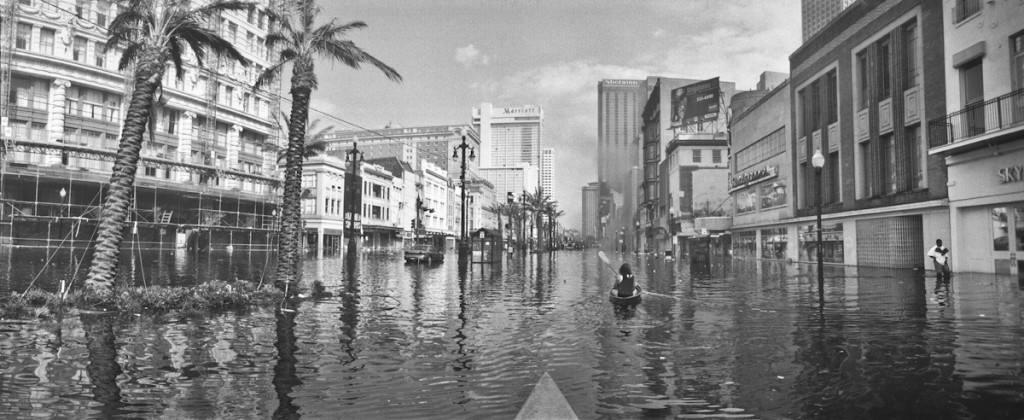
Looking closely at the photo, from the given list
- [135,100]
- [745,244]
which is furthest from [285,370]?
[745,244]

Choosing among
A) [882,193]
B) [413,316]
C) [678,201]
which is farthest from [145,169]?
[678,201]

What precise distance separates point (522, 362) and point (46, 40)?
5270 cm

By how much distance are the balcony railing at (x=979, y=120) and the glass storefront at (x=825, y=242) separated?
9.28 m

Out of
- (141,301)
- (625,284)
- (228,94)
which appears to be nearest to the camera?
(141,301)

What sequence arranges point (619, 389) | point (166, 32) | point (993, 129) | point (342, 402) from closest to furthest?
point (342, 402), point (619, 389), point (166, 32), point (993, 129)

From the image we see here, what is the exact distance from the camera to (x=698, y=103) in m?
84.6

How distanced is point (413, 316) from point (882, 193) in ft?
96.0

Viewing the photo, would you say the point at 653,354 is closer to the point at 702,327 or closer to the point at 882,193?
the point at 702,327

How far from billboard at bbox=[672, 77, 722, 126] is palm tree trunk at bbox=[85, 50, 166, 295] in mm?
78104

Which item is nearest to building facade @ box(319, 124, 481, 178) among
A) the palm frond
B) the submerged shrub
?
the palm frond

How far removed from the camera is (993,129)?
21.5 meters

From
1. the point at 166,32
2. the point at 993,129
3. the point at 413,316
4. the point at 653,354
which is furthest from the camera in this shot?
the point at 993,129

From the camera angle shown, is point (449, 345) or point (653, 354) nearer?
point (653, 354)

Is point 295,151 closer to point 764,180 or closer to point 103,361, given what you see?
point 103,361
